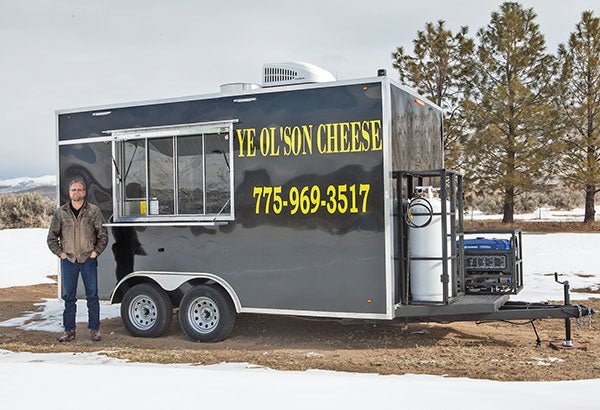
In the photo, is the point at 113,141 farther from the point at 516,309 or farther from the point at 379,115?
the point at 516,309

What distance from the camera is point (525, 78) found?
29.0m

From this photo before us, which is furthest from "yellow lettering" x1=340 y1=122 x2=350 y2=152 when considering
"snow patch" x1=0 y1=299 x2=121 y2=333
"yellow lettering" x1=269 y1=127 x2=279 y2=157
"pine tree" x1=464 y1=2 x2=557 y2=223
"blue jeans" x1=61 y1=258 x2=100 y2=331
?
"pine tree" x1=464 y1=2 x2=557 y2=223

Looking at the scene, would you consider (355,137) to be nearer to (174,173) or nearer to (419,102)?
(419,102)

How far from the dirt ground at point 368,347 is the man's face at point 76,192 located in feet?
5.91

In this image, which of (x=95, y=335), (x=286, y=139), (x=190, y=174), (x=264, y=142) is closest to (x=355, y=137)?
(x=286, y=139)

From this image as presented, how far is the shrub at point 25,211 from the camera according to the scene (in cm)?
2867

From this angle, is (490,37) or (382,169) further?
(490,37)

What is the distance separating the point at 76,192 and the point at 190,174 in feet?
4.69

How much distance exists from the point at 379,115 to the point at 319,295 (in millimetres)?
2122

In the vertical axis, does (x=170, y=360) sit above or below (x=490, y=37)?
below

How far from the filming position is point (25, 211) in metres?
29.0

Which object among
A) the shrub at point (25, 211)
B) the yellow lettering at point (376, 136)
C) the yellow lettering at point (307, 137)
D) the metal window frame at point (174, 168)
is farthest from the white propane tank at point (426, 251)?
the shrub at point (25, 211)

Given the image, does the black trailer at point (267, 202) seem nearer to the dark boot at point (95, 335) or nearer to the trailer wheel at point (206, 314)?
the trailer wheel at point (206, 314)

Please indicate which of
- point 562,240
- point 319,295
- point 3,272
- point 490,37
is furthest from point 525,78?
point 319,295
